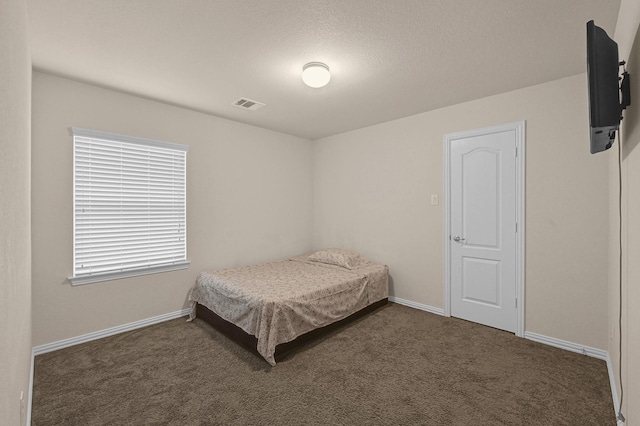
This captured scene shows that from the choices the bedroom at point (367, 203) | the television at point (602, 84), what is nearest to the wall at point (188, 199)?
the bedroom at point (367, 203)

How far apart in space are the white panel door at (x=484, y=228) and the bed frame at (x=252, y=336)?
122 cm

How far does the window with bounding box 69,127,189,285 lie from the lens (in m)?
2.85

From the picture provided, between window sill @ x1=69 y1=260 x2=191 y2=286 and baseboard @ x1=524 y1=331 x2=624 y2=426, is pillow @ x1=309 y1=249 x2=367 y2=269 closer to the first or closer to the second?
window sill @ x1=69 y1=260 x2=191 y2=286

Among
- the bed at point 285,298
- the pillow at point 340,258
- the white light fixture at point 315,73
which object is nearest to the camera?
the white light fixture at point 315,73

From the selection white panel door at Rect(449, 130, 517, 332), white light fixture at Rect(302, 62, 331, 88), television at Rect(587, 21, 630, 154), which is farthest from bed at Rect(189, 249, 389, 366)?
television at Rect(587, 21, 630, 154)

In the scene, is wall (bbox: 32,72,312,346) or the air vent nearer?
wall (bbox: 32,72,312,346)

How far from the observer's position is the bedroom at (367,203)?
2521 millimetres

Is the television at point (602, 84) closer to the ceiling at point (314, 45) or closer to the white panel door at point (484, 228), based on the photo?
the ceiling at point (314, 45)

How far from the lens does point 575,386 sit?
2154 millimetres

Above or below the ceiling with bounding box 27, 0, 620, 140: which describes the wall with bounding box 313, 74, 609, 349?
below

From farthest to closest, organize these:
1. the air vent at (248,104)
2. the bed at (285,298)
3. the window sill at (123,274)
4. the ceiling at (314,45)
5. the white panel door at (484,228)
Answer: the air vent at (248,104) < the white panel door at (484,228) < the window sill at (123,274) < the bed at (285,298) < the ceiling at (314,45)

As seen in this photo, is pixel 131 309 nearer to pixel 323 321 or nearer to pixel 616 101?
pixel 323 321

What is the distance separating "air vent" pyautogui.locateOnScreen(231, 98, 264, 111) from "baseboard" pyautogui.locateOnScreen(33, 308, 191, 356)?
257 cm

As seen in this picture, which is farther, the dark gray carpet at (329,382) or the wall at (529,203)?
the wall at (529,203)
